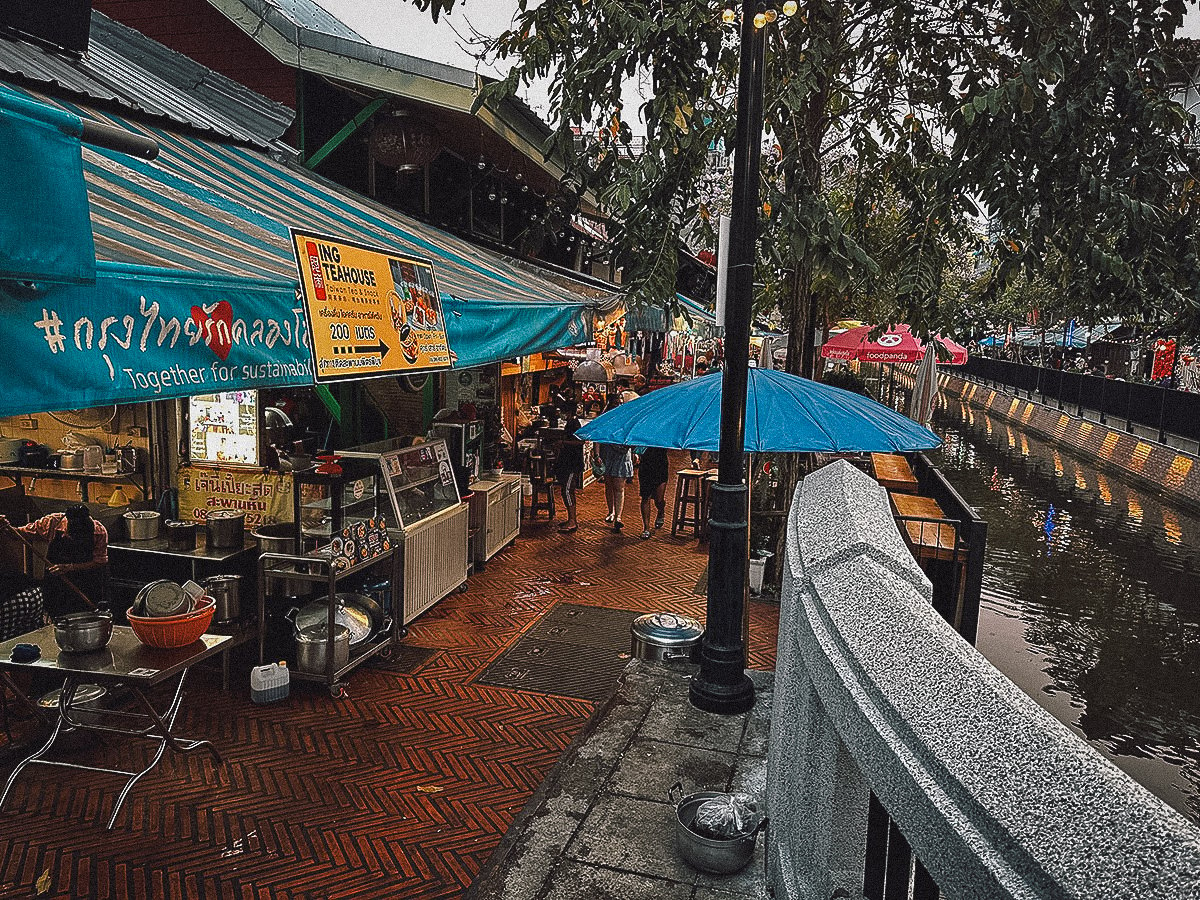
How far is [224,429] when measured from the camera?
29.5 feet

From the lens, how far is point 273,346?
14.0 ft

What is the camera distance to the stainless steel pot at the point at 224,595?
657 cm

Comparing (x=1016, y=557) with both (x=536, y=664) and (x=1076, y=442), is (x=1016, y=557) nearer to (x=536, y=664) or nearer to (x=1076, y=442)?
(x=536, y=664)

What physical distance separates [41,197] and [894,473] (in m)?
8.05

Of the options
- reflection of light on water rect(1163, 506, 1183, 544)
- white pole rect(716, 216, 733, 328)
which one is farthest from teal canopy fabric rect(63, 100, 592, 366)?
reflection of light on water rect(1163, 506, 1183, 544)

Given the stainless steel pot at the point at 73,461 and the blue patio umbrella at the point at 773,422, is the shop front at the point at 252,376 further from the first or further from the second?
the blue patio umbrella at the point at 773,422

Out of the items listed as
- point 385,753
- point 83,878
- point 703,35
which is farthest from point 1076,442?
point 83,878

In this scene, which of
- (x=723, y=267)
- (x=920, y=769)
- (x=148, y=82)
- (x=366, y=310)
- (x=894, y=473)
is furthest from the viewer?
(x=894, y=473)

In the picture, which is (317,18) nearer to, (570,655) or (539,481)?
(539,481)

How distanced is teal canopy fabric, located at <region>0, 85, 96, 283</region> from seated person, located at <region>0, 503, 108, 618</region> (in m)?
5.46

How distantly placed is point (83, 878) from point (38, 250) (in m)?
3.50

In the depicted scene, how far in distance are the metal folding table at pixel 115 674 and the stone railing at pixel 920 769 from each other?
3.74m

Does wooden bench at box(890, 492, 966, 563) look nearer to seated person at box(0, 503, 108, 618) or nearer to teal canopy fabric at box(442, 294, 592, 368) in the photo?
teal canopy fabric at box(442, 294, 592, 368)

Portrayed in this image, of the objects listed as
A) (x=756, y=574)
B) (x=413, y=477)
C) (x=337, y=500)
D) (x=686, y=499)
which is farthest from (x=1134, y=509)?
(x=337, y=500)
